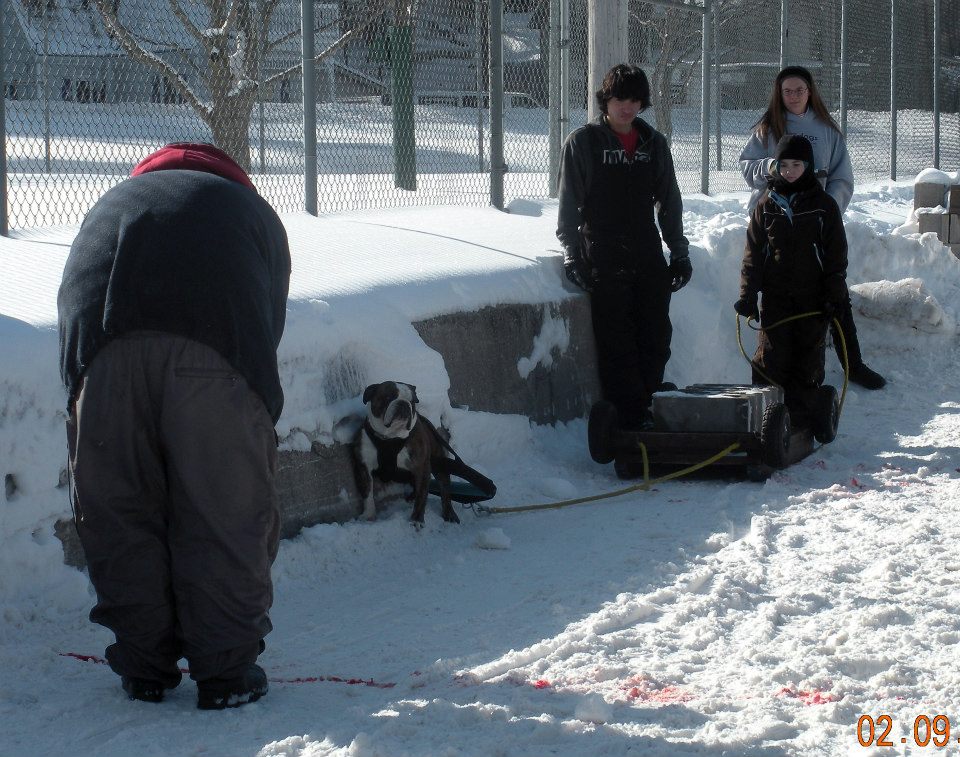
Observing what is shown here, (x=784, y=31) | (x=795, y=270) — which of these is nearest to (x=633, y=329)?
(x=795, y=270)

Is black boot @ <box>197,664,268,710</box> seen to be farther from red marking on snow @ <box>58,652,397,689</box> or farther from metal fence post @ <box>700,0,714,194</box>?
metal fence post @ <box>700,0,714,194</box>

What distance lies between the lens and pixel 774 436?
631 cm

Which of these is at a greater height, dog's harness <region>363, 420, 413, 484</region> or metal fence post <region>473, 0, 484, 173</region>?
metal fence post <region>473, 0, 484, 173</region>

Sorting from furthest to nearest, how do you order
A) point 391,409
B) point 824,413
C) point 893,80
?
point 893,80
point 824,413
point 391,409

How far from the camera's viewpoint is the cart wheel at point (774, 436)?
20.7 ft

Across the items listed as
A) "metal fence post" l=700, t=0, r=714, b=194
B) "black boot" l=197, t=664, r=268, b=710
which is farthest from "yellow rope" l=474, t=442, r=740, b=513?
"metal fence post" l=700, t=0, r=714, b=194

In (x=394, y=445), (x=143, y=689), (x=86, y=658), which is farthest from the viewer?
(x=394, y=445)

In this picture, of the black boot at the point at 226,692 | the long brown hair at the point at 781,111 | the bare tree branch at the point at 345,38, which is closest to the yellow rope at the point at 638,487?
the long brown hair at the point at 781,111

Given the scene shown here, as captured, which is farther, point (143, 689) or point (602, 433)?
point (602, 433)

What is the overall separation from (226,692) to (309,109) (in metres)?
4.89

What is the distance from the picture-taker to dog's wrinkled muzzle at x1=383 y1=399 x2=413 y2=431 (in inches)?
207

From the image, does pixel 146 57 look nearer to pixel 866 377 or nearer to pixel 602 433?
pixel 602 433

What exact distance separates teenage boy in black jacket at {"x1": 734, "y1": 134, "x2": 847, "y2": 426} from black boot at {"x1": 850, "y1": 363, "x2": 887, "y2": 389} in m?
1.47

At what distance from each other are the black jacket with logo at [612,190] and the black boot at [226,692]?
4.10 metres
